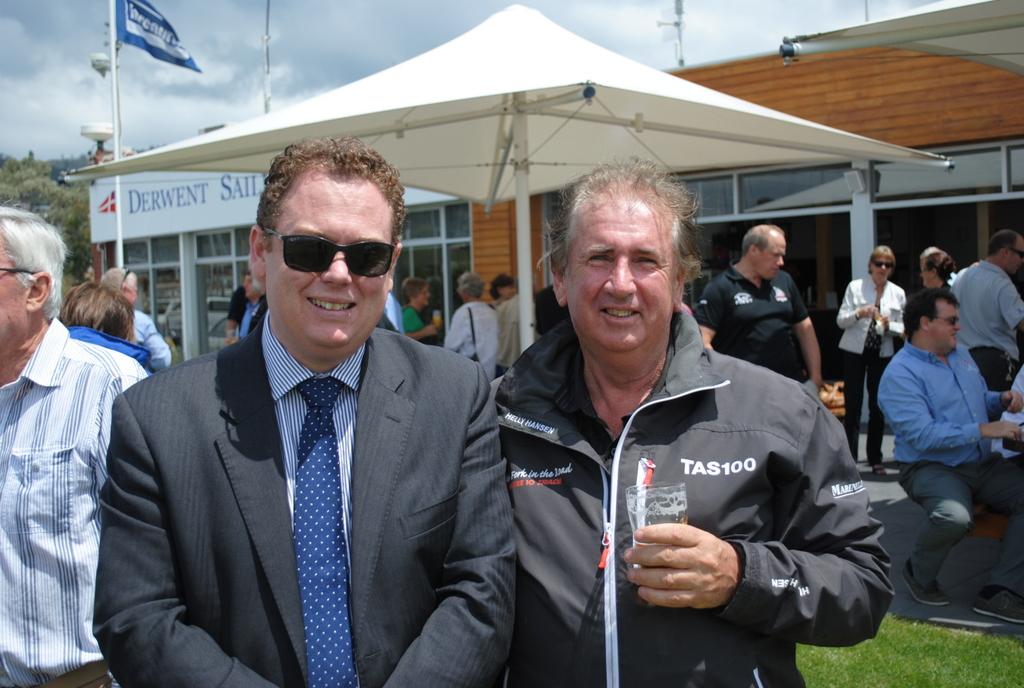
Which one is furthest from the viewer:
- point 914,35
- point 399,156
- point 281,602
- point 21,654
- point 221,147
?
point 399,156

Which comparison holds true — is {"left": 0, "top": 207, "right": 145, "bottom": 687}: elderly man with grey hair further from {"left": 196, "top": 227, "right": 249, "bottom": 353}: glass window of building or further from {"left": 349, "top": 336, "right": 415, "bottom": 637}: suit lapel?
{"left": 196, "top": 227, "right": 249, "bottom": 353}: glass window of building

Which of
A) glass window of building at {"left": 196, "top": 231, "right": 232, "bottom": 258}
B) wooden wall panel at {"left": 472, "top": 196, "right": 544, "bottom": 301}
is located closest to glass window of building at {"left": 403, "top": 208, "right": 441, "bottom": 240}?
wooden wall panel at {"left": 472, "top": 196, "right": 544, "bottom": 301}

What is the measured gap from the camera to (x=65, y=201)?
1388 inches

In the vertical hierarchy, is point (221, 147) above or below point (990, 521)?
above

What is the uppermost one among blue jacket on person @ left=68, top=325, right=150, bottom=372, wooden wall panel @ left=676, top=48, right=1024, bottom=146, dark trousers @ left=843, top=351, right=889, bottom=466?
wooden wall panel @ left=676, top=48, right=1024, bottom=146

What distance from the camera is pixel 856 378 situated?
838cm

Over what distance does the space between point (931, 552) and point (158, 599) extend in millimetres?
4387

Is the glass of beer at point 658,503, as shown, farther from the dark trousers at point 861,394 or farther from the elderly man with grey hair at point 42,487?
the dark trousers at point 861,394

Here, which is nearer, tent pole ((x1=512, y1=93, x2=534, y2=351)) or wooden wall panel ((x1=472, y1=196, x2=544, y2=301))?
tent pole ((x1=512, y1=93, x2=534, y2=351))

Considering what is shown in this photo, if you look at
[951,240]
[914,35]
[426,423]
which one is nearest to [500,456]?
[426,423]

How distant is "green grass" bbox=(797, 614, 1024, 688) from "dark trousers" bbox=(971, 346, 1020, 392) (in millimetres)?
3400

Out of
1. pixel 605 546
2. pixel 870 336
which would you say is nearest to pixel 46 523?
pixel 605 546

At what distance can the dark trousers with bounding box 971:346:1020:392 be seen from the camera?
7.16 m

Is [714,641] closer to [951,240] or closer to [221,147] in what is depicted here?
[221,147]
